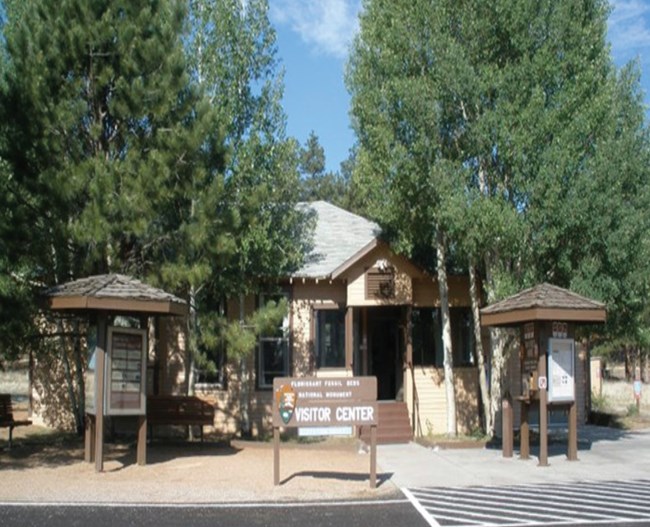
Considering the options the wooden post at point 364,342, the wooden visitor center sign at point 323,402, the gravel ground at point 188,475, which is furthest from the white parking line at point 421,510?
the wooden post at point 364,342

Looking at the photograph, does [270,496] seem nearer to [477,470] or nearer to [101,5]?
[477,470]

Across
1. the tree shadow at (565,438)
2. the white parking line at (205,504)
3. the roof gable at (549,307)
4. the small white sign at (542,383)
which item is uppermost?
the roof gable at (549,307)

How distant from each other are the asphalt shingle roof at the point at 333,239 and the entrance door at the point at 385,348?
1.80 metres

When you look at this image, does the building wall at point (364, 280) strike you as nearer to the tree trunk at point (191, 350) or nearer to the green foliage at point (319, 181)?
the tree trunk at point (191, 350)

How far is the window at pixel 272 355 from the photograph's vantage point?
20.4m

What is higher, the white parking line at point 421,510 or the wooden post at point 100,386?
the wooden post at point 100,386

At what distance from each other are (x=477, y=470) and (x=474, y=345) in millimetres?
7181

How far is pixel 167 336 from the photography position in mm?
20531

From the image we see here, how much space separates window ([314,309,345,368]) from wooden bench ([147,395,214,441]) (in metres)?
3.61

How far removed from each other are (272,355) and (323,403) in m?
8.00

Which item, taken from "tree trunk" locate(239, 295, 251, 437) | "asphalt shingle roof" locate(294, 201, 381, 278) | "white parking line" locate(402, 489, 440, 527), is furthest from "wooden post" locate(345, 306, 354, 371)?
"white parking line" locate(402, 489, 440, 527)

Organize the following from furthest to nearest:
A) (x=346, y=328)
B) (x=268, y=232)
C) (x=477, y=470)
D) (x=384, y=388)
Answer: (x=384, y=388)
(x=346, y=328)
(x=268, y=232)
(x=477, y=470)

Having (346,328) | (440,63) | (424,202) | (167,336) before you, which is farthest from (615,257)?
(167,336)

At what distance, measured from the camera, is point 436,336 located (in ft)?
69.9
